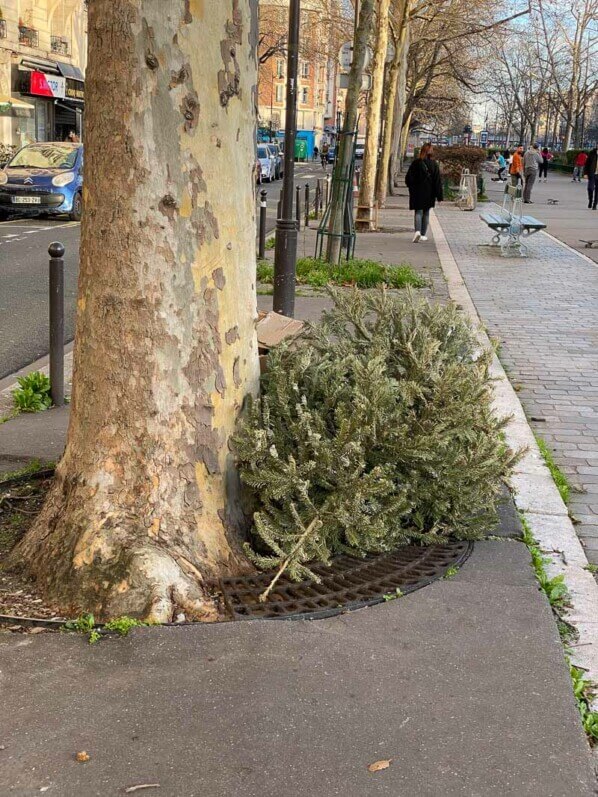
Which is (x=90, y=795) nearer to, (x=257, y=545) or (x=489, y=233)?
(x=257, y=545)

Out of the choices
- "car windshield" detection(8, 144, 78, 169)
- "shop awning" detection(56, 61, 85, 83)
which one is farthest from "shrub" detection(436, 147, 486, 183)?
"car windshield" detection(8, 144, 78, 169)

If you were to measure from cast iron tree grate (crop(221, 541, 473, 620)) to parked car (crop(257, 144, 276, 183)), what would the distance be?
133 ft

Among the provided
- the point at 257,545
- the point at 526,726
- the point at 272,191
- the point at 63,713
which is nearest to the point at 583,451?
the point at 257,545

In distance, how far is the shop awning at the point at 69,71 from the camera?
4075 cm

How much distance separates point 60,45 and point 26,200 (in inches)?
983

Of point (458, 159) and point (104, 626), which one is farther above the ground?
point (458, 159)

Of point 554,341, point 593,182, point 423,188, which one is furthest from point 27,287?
point 593,182

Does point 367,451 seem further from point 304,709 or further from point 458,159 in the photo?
point 458,159

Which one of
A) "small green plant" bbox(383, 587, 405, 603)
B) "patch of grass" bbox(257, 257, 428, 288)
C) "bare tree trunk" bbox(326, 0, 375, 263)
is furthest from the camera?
"bare tree trunk" bbox(326, 0, 375, 263)

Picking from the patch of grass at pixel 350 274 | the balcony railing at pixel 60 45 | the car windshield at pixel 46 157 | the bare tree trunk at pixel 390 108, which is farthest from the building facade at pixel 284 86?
the patch of grass at pixel 350 274

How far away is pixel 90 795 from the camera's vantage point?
2434mm

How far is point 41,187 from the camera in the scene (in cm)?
2016

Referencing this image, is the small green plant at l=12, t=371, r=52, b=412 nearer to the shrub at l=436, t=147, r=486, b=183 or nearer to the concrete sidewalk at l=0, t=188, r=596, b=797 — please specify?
the concrete sidewalk at l=0, t=188, r=596, b=797

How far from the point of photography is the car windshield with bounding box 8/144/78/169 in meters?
21.1
